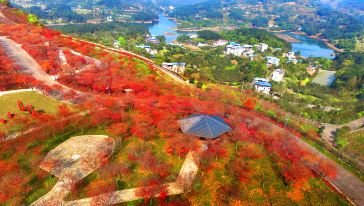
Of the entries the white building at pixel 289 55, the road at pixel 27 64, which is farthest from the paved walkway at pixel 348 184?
the white building at pixel 289 55

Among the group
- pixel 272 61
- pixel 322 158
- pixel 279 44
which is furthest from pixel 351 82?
pixel 322 158

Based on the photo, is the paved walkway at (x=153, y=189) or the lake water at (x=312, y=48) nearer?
the paved walkway at (x=153, y=189)

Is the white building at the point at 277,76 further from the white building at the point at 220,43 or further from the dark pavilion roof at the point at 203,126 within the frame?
the dark pavilion roof at the point at 203,126

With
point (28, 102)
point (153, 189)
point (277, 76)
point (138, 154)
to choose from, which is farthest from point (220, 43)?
point (153, 189)

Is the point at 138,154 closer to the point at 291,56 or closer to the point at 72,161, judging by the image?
the point at 72,161

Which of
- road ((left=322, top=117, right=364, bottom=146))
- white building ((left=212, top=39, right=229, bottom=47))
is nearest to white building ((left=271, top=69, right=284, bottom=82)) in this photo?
road ((left=322, top=117, right=364, bottom=146))

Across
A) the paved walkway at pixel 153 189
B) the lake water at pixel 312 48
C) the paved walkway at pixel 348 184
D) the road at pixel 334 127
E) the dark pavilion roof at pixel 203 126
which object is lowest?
the lake water at pixel 312 48
